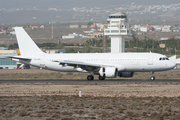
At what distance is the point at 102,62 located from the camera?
48.7 meters

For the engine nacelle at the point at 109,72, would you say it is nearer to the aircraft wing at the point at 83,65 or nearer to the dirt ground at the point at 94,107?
the aircraft wing at the point at 83,65

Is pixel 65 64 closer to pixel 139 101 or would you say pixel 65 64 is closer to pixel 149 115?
pixel 139 101

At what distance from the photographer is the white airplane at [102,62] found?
46.9 m

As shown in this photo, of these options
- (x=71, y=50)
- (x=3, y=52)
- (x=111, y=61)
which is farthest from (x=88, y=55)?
(x=71, y=50)

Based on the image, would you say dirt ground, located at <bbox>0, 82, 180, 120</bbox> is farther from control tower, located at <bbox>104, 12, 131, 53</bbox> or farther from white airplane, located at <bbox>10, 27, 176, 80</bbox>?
control tower, located at <bbox>104, 12, 131, 53</bbox>

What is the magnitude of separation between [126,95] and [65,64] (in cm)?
1898

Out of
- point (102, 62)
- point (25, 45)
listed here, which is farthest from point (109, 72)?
point (25, 45)

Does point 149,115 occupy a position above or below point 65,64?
below

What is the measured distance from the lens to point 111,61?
48.1 meters

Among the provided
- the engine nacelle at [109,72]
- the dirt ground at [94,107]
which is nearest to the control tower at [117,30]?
the engine nacelle at [109,72]

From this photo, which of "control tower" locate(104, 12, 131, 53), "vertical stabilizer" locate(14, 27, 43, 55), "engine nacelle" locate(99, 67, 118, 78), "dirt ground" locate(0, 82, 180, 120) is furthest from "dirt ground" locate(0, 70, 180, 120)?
"control tower" locate(104, 12, 131, 53)

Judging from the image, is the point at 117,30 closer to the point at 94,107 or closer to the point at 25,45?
the point at 25,45

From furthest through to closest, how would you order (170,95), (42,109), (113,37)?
(113,37)
(170,95)
(42,109)

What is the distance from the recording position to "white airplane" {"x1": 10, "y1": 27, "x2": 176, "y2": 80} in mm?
46875
